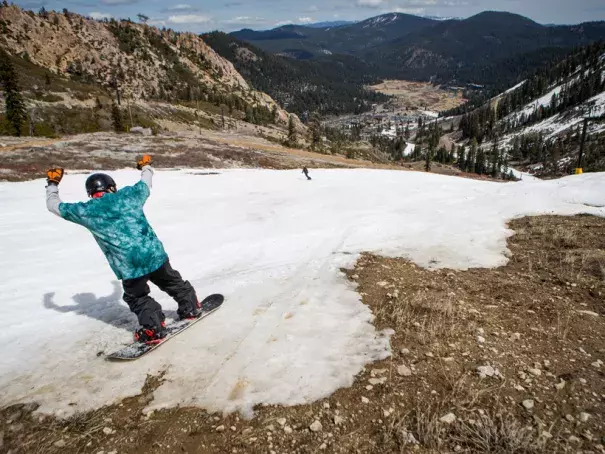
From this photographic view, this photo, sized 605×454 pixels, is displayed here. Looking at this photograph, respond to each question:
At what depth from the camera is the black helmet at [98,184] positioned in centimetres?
529

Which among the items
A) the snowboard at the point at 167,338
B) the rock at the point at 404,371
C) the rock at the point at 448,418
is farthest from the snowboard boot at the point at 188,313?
the rock at the point at 448,418

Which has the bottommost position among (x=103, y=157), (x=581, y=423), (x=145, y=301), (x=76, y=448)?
(x=76, y=448)

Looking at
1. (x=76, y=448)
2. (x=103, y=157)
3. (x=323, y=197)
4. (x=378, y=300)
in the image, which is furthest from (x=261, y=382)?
(x=103, y=157)

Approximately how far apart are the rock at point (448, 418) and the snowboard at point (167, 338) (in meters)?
4.39

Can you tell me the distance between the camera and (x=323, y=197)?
2048 cm

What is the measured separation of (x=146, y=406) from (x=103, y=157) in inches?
1269

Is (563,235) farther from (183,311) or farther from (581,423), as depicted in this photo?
(183,311)

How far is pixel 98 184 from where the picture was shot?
210 inches

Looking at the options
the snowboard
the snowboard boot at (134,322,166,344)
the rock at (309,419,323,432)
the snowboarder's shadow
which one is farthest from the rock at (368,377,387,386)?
the snowboarder's shadow

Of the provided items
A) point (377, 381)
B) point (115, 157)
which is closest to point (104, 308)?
point (377, 381)

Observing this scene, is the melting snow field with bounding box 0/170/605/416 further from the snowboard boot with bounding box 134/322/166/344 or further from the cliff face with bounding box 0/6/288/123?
the cliff face with bounding box 0/6/288/123

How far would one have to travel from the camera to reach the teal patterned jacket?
Result: 5227 millimetres

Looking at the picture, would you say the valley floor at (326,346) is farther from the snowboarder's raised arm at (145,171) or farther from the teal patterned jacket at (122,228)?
the snowboarder's raised arm at (145,171)

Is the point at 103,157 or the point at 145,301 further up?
the point at 103,157
